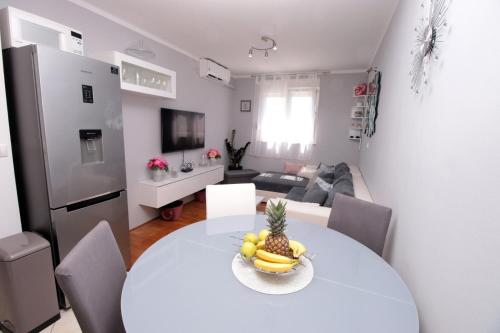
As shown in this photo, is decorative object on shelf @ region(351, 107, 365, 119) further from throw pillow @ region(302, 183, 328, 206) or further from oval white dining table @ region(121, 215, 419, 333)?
oval white dining table @ region(121, 215, 419, 333)

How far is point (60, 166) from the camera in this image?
1.72 m

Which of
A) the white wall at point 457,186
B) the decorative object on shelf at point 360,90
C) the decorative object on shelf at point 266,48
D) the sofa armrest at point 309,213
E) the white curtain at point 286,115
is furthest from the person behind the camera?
the white curtain at point 286,115

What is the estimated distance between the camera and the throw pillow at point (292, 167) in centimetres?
510

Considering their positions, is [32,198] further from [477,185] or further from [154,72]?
[477,185]

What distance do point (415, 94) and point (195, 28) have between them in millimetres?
2582

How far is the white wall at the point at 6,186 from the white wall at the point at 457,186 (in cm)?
262

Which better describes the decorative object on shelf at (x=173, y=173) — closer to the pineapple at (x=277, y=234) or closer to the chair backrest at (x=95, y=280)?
the chair backrest at (x=95, y=280)

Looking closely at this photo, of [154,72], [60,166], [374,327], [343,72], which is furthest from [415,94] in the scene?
[343,72]

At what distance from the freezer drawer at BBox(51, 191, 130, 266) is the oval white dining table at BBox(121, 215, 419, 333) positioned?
1084 millimetres

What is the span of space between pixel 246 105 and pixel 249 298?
5.05 metres

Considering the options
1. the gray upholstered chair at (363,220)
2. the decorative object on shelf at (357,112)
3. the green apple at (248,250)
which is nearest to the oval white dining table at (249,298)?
the green apple at (248,250)

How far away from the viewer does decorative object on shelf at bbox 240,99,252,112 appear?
5.52 meters

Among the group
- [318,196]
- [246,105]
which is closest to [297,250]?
[318,196]

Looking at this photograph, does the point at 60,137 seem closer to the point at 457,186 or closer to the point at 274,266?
the point at 274,266
